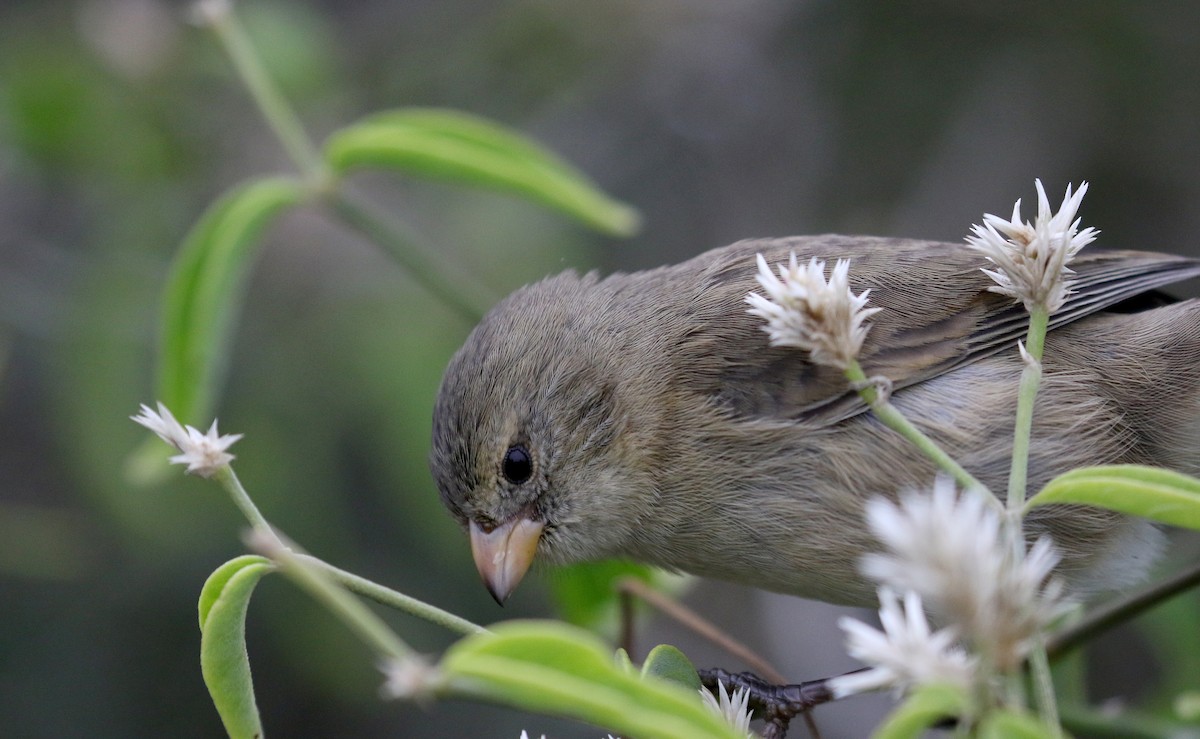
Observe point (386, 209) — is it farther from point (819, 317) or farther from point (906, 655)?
point (906, 655)

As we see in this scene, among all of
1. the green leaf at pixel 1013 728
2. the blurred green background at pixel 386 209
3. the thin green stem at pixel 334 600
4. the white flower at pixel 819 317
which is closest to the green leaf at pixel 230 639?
the thin green stem at pixel 334 600

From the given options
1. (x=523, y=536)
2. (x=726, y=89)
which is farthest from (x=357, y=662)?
(x=726, y=89)

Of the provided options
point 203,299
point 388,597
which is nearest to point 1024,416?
point 388,597

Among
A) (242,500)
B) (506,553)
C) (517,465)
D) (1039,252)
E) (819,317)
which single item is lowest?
(242,500)

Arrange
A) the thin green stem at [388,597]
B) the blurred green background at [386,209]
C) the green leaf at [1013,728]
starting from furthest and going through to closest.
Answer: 1. the blurred green background at [386,209]
2. the thin green stem at [388,597]
3. the green leaf at [1013,728]

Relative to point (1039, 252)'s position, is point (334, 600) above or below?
below

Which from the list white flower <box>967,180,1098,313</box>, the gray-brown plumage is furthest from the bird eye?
white flower <box>967,180,1098,313</box>

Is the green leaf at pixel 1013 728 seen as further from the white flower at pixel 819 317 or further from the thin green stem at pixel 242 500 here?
the thin green stem at pixel 242 500
